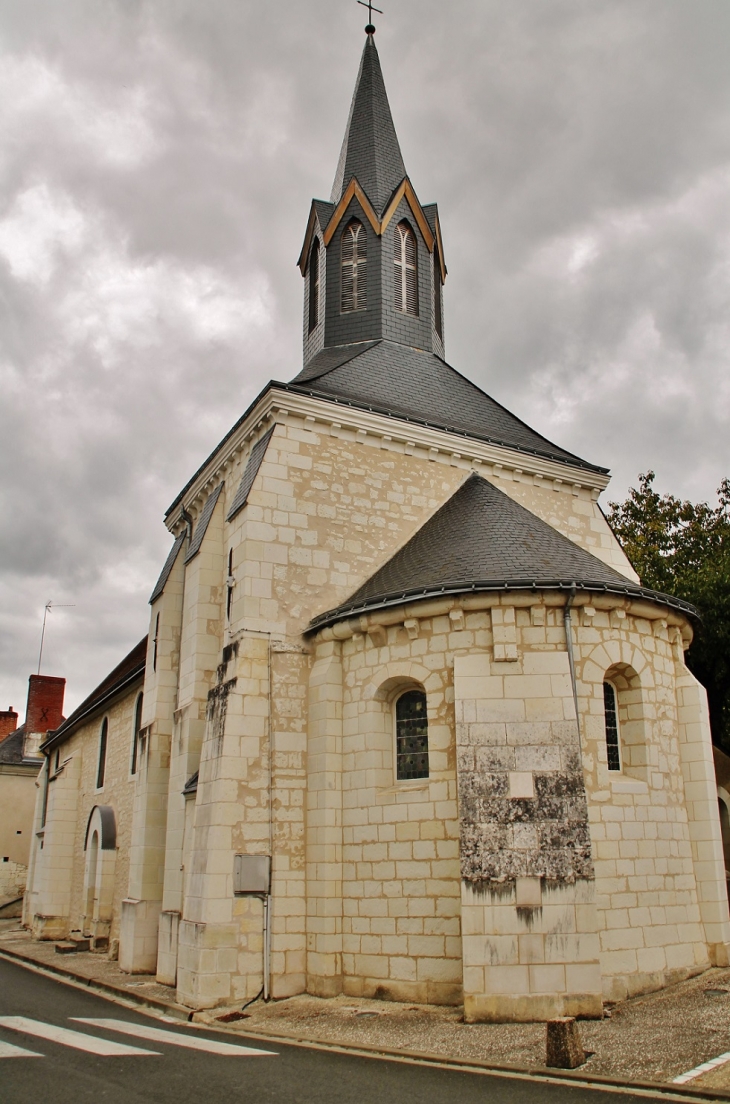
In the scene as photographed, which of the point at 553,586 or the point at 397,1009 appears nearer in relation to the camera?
the point at 397,1009

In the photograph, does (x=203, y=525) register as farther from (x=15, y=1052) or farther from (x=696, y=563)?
(x=696, y=563)

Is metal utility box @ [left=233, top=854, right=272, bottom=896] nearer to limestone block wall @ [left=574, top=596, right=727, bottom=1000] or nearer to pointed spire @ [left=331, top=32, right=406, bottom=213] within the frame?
limestone block wall @ [left=574, top=596, right=727, bottom=1000]

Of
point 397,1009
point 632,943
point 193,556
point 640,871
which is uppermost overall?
point 193,556

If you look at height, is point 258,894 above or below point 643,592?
below

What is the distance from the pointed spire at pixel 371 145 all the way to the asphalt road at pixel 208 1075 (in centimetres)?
1591

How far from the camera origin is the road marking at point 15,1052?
282 inches

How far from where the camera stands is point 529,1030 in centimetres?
828

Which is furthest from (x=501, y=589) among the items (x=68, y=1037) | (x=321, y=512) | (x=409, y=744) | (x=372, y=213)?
(x=372, y=213)

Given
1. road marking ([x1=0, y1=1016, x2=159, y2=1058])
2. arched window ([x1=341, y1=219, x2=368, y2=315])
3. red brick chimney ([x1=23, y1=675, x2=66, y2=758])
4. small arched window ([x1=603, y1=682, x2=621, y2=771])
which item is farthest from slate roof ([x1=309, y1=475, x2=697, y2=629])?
red brick chimney ([x1=23, y1=675, x2=66, y2=758])

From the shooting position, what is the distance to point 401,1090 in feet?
20.9

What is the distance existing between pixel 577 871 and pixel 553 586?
3252 millimetres

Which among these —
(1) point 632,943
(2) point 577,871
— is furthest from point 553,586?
(1) point 632,943

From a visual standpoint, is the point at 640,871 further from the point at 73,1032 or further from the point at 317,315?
the point at 317,315

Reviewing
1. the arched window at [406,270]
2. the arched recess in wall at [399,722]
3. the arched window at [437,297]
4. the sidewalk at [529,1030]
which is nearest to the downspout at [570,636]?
the arched recess in wall at [399,722]
